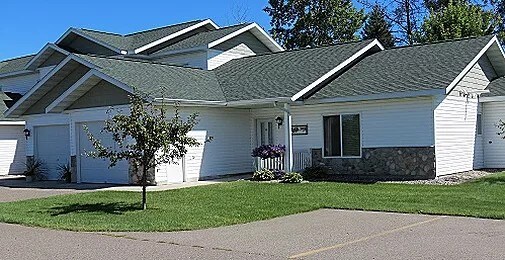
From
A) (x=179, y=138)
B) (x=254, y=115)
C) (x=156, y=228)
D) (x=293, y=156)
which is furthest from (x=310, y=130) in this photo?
(x=156, y=228)

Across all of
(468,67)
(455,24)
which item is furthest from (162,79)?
(455,24)

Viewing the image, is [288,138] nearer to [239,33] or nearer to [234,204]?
[234,204]

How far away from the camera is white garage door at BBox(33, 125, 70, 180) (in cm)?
2506

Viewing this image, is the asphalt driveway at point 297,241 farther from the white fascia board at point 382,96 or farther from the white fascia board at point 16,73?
the white fascia board at point 16,73

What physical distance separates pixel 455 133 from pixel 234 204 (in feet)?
31.9

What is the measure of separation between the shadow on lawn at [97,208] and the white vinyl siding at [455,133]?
1003 cm

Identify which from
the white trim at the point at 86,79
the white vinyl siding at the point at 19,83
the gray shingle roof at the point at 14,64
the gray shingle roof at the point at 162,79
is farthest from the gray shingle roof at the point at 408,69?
the gray shingle roof at the point at 14,64

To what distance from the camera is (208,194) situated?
17.5 meters

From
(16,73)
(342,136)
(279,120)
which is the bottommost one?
(342,136)

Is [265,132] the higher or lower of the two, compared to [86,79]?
lower

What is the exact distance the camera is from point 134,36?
1314 inches

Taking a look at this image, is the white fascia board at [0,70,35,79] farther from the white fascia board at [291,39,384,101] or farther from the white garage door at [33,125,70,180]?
the white fascia board at [291,39,384,101]

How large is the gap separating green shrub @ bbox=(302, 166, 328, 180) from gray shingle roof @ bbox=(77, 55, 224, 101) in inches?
161

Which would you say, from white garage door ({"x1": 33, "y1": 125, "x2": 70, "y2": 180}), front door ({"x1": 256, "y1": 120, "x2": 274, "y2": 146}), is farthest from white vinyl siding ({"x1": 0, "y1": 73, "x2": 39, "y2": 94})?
front door ({"x1": 256, "y1": 120, "x2": 274, "y2": 146})
